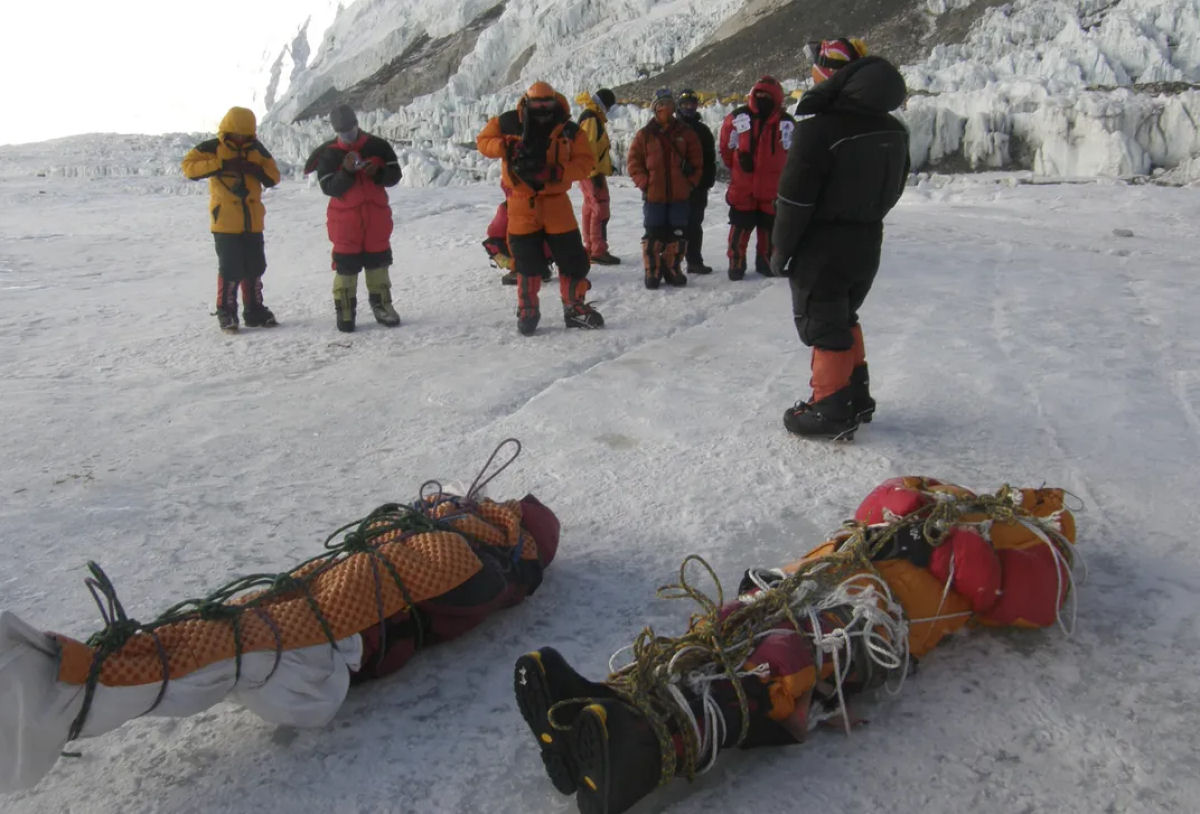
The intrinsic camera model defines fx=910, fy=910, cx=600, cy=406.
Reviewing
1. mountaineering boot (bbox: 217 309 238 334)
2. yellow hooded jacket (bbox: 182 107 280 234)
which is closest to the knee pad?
yellow hooded jacket (bbox: 182 107 280 234)

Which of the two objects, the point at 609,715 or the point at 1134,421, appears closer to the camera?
the point at 609,715

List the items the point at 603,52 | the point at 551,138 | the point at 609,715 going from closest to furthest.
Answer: the point at 609,715
the point at 551,138
the point at 603,52

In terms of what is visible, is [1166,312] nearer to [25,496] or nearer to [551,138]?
[551,138]

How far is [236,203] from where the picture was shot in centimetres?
541

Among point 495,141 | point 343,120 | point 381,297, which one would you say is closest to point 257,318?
point 381,297

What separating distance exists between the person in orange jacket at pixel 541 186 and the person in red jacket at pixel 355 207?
67cm

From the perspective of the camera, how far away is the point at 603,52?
114 ft

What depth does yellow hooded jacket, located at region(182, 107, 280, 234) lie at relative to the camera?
17.3 feet

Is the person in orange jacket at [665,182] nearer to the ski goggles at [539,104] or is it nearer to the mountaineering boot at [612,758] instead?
the ski goggles at [539,104]

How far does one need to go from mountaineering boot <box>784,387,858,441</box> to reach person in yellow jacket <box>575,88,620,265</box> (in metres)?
3.22

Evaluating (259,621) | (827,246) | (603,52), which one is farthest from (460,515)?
(603,52)

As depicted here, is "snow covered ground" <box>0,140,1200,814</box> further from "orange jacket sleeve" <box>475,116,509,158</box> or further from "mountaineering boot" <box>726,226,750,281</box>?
"orange jacket sleeve" <box>475,116,509,158</box>

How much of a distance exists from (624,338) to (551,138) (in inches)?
44.5

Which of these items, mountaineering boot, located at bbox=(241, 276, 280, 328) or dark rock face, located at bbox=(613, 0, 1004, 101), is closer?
mountaineering boot, located at bbox=(241, 276, 280, 328)
